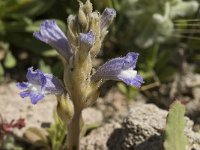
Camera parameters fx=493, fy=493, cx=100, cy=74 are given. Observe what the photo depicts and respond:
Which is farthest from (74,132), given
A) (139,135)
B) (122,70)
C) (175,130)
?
(175,130)

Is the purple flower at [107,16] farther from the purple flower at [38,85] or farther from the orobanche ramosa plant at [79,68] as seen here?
the purple flower at [38,85]

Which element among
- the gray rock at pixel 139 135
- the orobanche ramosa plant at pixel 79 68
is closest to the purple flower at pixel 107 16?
the orobanche ramosa plant at pixel 79 68

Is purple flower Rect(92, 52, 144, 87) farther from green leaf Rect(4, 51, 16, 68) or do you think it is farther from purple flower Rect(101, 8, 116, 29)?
green leaf Rect(4, 51, 16, 68)

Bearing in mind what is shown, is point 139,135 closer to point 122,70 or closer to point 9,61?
point 122,70

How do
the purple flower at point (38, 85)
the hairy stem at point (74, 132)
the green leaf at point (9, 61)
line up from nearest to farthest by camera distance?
1. the purple flower at point (38, 85)
2. the hairy stem at point (74, 132)
3. the green leaf at point (9, 61)

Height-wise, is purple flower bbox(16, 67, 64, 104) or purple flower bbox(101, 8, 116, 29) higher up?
purple flower bbox(101, 8, 116, 29)

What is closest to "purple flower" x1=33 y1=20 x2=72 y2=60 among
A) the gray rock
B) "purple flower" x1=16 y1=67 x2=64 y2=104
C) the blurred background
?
"purple flower" x1=16 y1=67 x2=64 y2=104
